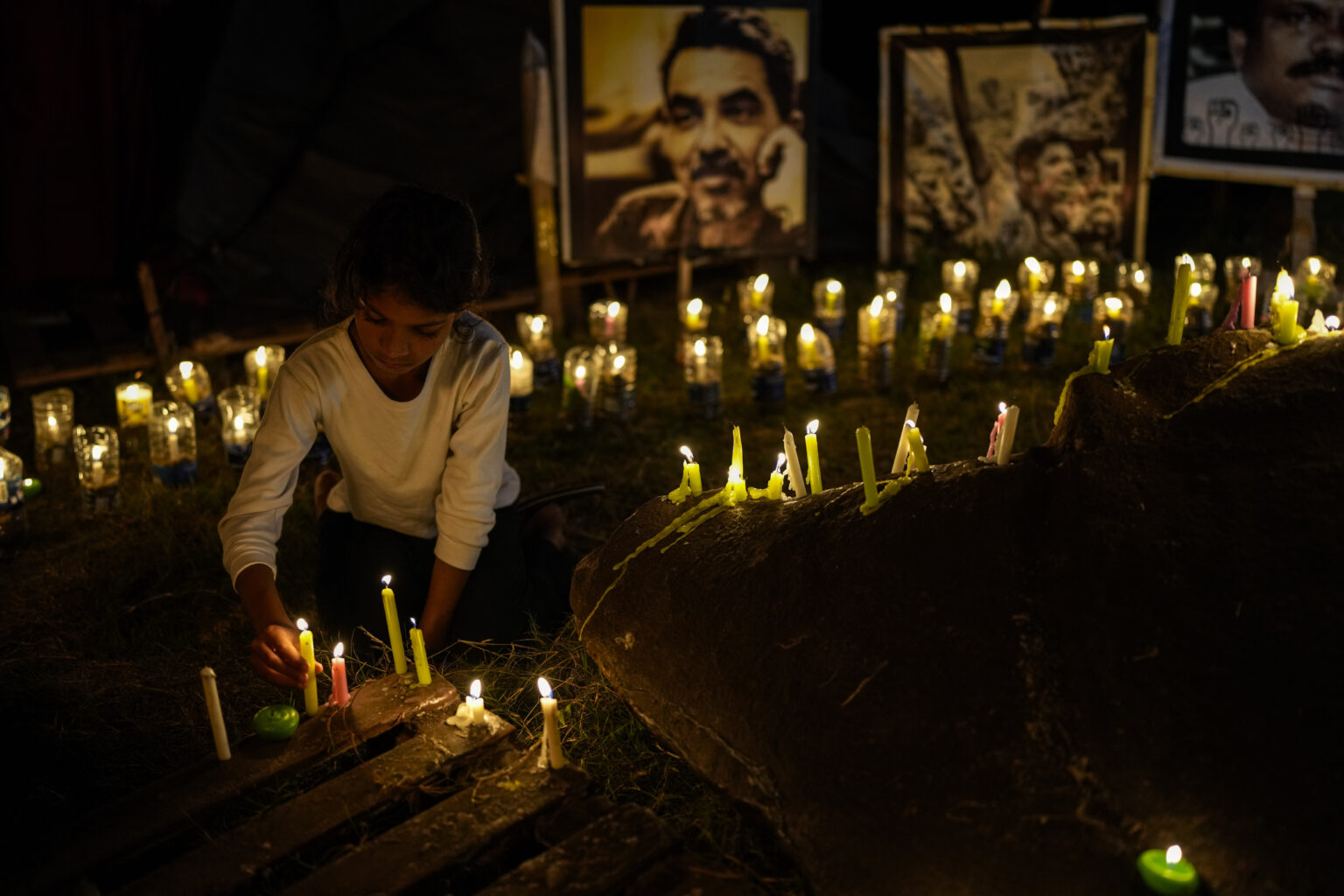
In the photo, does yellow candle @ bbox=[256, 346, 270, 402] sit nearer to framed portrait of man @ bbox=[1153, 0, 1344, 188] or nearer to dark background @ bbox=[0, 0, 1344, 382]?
dark background @ bbox=[0, 0, 1344, 382]

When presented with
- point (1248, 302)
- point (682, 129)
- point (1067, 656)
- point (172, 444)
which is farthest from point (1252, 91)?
point (172, 444)

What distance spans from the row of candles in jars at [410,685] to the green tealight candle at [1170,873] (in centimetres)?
119

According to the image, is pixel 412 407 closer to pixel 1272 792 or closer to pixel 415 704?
pixel 415 704

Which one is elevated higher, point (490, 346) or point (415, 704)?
point (490, 346)

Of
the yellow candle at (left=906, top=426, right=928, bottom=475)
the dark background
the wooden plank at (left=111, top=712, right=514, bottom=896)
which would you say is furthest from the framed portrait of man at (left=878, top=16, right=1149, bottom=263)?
the wooden plank at (left=111, top=712, right=514, bottom=896)

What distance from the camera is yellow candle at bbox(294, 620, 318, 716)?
2738mm

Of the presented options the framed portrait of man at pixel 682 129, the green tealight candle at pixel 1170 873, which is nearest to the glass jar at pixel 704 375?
the framed portrait of man at pixel 682 129

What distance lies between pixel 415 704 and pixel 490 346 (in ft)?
3.48

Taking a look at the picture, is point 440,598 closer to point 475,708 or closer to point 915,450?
point 475,708

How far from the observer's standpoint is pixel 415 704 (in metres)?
2.83

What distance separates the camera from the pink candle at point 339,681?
2812mm

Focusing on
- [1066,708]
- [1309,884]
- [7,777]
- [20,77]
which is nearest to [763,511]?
[1066,708]

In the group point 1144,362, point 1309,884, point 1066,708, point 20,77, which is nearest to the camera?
point 1309,884

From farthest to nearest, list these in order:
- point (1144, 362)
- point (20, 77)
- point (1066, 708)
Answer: point (20, 77)
point (1144, 362)
point (1066, 708)
